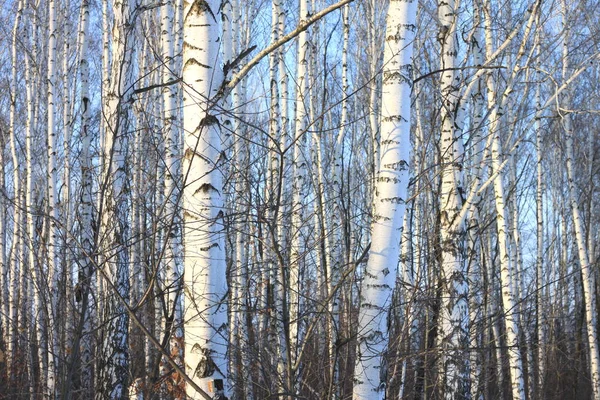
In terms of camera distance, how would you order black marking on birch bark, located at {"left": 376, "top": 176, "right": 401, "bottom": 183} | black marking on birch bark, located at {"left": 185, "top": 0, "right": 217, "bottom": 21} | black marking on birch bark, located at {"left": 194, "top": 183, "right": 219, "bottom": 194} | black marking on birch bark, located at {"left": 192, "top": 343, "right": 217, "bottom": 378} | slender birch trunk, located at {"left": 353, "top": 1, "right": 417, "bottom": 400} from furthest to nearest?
black marking on birch bark, located at {"left": 376, "top": 176, "right": 401, "bottom": 183} < slender birch trunk, located at {"left": 353, "top": 1, "right": 417, "bottom": 400} < black marking on birch bark, located at {"left": 185, "top": 0, "right": 217, "bottom": 21} < black marking on birch bark, located at {"left": 194, "top": 183, "right": 219, "bottom": 194} < black marking on birch bark, located at {"left": 192, "top": 343, "right": 217, "bottom": 378}

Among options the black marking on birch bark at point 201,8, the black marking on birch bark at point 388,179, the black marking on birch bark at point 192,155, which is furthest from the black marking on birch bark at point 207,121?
the black marking on birch bark at point 388,179

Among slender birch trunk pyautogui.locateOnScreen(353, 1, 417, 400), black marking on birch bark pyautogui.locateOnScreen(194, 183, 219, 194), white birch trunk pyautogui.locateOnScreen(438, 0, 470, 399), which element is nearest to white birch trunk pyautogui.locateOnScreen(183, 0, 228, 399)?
black marking on birch bark pyautogui.locateOnScreen(194, 183, 219, 194)

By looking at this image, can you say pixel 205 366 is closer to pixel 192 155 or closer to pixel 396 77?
pixel 192 155

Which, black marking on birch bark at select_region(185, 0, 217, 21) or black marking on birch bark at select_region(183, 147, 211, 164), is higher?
black marking on birch bark at select_region(185, 0, 217, 21)

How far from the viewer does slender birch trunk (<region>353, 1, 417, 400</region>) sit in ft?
11.6

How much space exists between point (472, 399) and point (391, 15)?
9.31 feet

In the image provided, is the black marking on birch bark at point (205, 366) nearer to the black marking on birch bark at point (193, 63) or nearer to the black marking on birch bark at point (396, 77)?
the black marking on birch bark at point (193, 63)

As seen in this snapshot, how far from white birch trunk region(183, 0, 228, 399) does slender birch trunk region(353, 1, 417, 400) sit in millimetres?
725

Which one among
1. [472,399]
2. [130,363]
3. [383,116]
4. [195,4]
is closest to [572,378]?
[472,399]

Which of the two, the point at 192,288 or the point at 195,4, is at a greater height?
the point at 195,4

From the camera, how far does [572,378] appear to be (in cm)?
1397

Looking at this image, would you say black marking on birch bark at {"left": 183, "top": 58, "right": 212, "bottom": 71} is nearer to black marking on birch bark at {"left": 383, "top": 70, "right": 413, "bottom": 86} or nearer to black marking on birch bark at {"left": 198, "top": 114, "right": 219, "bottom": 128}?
black marking on birch bark at {"left": 198, "top": 114, "right": 219, "bottom": 128}

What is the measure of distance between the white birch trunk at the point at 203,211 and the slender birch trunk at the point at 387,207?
0.73 meters

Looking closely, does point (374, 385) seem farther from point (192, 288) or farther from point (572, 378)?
point (572, 378)
